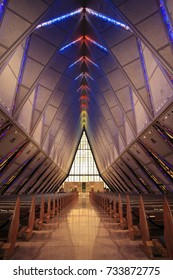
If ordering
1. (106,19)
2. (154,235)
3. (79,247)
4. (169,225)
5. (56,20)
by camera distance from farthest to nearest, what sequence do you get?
1. (106,19)
2. (56,20)
3. (154,235)
4. (79,247)
5. (169,225)

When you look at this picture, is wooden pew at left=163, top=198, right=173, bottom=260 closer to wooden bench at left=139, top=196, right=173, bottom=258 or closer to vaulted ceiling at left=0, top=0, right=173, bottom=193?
wooden bench at left=139, top=196, right=173, bottom=258

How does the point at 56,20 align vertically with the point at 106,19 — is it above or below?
below

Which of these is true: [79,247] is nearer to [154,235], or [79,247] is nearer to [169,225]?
[169,225]

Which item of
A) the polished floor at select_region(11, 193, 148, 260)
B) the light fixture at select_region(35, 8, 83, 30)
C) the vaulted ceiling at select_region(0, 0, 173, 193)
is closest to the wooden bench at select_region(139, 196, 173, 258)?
the polished floor at select_region(11, 193, 148, 260)

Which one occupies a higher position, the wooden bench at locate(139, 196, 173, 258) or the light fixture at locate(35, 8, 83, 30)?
the light fixture at locate(35, 8, 83, 30)

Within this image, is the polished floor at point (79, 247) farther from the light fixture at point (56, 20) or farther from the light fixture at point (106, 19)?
the light fixture at point (106, 19)

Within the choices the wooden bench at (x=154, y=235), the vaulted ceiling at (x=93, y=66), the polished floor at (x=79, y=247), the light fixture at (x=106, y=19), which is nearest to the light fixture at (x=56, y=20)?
the vaulted ceiling at (x=93, y=66)

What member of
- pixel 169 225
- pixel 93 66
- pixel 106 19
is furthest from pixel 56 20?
pixel 169 225

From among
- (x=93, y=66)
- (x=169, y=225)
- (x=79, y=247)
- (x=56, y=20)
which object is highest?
(x=93, y=66)

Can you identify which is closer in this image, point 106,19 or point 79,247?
point 79,247

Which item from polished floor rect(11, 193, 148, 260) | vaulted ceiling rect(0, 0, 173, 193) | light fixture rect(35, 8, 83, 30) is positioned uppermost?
light fixture rect(35, 8, 83, 30)

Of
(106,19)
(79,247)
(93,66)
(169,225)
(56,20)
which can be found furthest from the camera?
(93,66)

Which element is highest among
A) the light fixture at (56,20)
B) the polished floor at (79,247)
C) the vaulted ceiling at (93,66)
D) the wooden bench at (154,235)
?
the light fixture at (56,20)

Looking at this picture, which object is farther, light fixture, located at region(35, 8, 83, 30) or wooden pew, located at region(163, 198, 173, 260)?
light fixture, located at region(35, 8, 83, 30)
